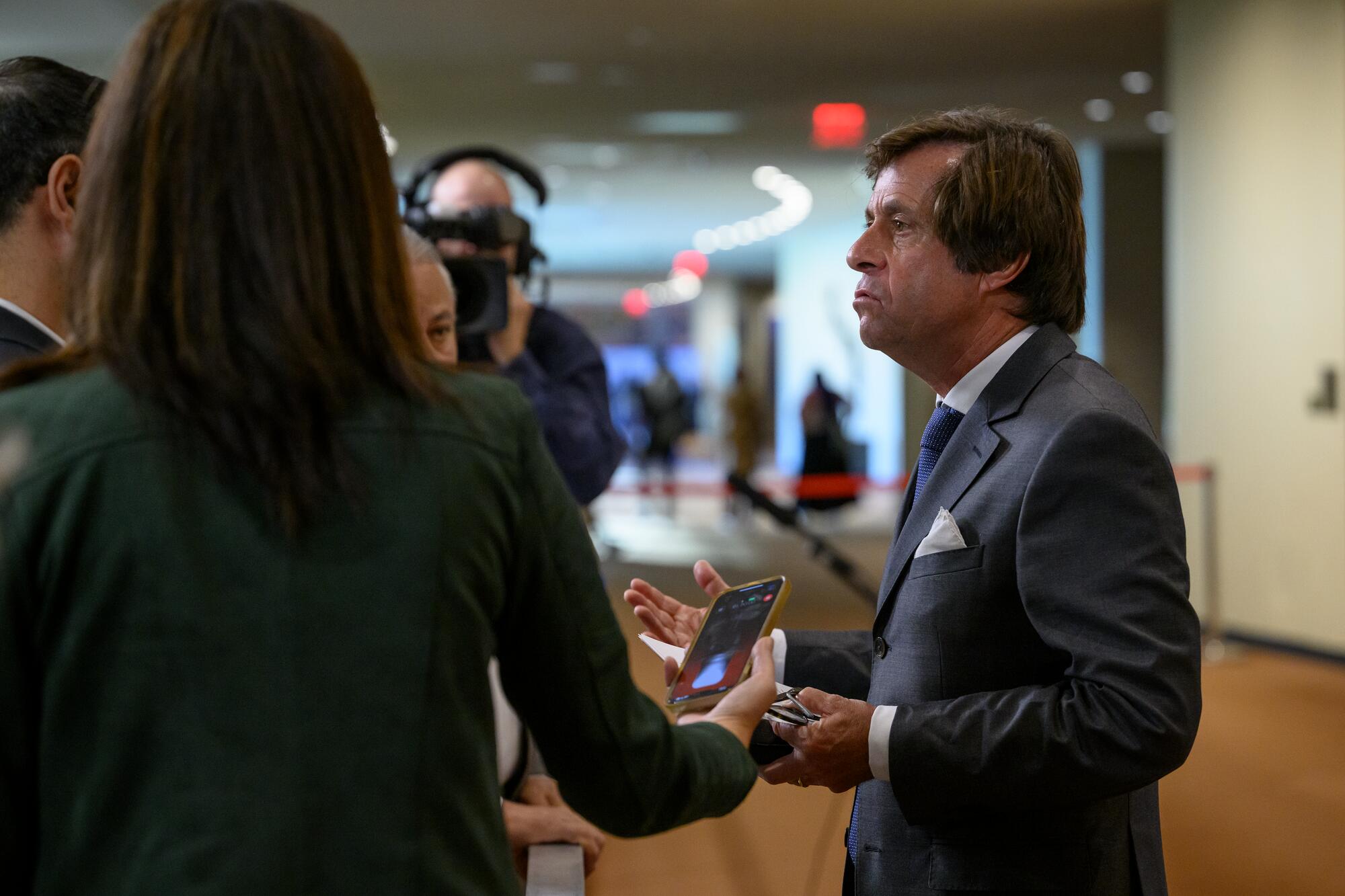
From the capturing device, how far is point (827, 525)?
12.7 meters

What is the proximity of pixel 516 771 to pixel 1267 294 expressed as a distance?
5589 mm

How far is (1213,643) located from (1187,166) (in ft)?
8.53

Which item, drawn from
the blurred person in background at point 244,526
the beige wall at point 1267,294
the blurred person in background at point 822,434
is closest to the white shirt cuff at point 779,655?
the blurred person in background at point 244,526

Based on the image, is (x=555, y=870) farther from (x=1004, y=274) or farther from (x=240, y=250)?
(x=240, y=250)

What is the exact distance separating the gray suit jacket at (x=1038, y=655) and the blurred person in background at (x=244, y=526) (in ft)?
2.14

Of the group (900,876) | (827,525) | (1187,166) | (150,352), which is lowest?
(827,525)

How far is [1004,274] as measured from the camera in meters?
1.54

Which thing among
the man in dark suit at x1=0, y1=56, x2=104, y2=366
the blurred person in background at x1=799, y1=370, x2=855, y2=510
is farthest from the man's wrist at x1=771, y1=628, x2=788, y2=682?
the blurred person in background at x1=799, y1=370, x2=855, y2=510

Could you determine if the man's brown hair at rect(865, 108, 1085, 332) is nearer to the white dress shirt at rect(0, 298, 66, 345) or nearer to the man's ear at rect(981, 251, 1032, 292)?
the man's ear at rect(981, 251, 1032, 292)

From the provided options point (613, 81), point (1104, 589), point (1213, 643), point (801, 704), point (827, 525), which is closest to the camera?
point (1104, 589)

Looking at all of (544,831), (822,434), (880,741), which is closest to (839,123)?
(822,434)

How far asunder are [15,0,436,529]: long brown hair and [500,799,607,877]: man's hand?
108 centimetres

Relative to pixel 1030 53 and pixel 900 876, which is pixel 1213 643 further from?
pixel 900 876

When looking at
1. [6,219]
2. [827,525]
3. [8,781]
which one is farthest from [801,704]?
[827,525]
